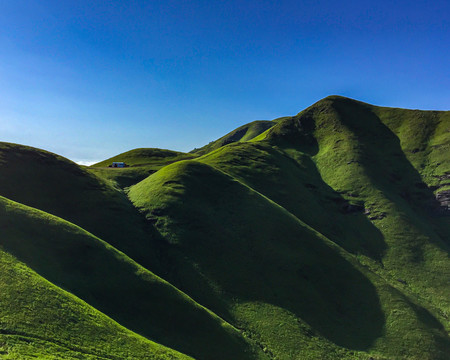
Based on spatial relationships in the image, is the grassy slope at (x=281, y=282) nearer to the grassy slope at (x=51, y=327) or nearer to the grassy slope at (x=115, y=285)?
the grassy slope at (x=115, y=285)

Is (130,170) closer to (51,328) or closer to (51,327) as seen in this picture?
(51,327)

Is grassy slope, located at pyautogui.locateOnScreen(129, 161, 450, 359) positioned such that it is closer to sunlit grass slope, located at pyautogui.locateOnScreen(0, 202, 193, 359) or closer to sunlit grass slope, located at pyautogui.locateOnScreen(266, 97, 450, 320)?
sunlit grass slope, located at pyautogui.locateOnScreen(266, 97, 450, 320)

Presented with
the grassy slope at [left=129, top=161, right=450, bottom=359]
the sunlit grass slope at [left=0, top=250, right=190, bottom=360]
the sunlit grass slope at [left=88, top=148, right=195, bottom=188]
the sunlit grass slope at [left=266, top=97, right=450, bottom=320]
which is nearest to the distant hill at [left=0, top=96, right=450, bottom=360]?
the sunlit grass slope at [left=0, top=250, right=190, bottom=360]

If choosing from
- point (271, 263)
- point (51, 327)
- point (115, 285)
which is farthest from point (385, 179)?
point (51, 327)

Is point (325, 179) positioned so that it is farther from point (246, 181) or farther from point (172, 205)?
point (172, 205)

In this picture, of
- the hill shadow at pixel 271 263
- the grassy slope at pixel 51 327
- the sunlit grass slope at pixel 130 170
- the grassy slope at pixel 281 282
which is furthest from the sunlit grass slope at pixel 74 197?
the grassy slope at pixel 51 327

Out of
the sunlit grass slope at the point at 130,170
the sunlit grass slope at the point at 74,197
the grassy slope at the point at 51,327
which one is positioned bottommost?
the grassy slope at the point at 51,327

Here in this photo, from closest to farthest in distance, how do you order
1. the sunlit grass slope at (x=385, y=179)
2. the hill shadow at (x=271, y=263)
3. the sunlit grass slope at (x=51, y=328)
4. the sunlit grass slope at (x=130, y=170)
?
the sunlit grass slope at (x=51, y=328) → the hill shadow at (x=271, y=263) → the sunlit grass slope at (x=385, y=179) → the sunlit grass slope at (x=130, y=170)
